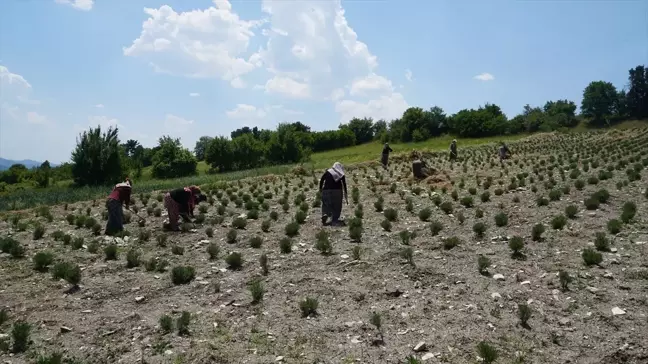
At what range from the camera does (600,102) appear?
10138 cm

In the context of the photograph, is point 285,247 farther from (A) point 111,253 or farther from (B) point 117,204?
(B) point 117,204

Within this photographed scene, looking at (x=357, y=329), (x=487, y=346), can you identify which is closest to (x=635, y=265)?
(x=487, y=346)

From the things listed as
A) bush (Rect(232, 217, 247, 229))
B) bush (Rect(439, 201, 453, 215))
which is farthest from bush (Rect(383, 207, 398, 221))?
bush (Rect(232, 217, 247, 229))

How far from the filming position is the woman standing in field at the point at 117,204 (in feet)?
44.5

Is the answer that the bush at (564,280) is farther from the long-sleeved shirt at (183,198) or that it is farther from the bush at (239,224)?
the long-sleeved shirt at (183,198)

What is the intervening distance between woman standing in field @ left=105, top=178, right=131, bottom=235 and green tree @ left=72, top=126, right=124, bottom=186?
3852cm

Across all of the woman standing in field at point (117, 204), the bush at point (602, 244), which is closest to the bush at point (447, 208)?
the bush at point (602, 244)

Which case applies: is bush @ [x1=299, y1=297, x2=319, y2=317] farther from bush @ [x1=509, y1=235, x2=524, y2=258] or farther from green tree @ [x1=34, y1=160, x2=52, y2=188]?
green tree @ [x1=34, y1=160, x2=52, y2=188]

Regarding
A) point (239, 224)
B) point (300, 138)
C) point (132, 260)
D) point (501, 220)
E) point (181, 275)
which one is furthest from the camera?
point (300, 138)

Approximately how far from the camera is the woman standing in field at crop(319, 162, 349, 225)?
47.9 feet

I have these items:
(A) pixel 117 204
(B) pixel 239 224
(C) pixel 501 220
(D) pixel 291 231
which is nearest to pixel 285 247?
(D) pixel 291 231

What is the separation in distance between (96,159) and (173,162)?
1146 cm

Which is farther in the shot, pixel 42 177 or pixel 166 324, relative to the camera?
pixel 42 177

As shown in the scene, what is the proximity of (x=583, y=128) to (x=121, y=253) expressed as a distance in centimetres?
9908
